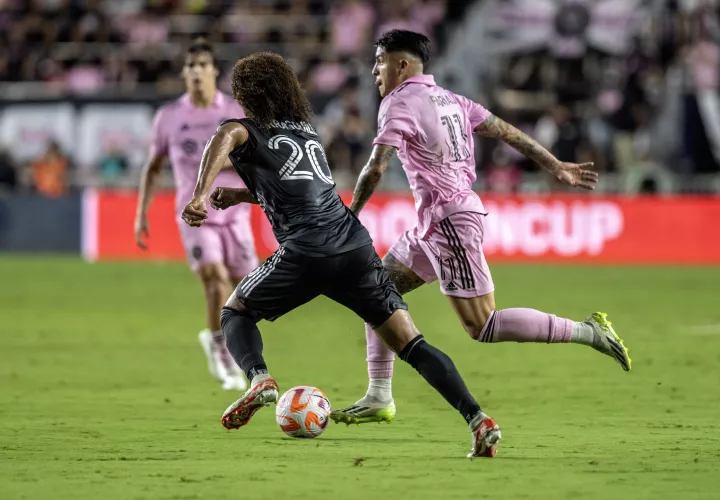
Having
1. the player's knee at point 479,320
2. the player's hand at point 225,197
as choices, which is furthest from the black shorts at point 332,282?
the player's knee at point 479,320

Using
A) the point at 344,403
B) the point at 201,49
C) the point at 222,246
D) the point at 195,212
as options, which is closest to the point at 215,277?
the point at 222,246

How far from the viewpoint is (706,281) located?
20.8 metres

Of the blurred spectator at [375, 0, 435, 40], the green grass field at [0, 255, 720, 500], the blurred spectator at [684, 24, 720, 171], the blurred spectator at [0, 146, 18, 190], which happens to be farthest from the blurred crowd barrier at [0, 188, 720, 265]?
the green grass field at [0, 255, 720, 500]

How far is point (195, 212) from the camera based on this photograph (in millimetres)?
7047

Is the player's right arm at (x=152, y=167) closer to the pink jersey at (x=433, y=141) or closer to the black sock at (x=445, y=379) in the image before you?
the pink jersey at (x=433, y=141)

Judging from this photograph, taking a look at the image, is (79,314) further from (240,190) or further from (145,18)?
(145,18)

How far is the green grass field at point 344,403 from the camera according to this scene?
21.2 feet

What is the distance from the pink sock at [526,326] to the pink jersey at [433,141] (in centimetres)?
66

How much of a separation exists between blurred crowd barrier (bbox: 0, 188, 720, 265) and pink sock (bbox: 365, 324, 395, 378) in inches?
584

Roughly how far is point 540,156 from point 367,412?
1.87m

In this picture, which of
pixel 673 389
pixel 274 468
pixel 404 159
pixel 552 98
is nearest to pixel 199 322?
pixel 673 389

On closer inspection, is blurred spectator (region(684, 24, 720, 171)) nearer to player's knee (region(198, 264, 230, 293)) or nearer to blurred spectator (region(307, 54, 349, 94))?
blurred spectator (region(307, 54, 349, 94))

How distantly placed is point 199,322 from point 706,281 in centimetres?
867

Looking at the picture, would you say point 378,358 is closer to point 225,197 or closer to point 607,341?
point 607,341
